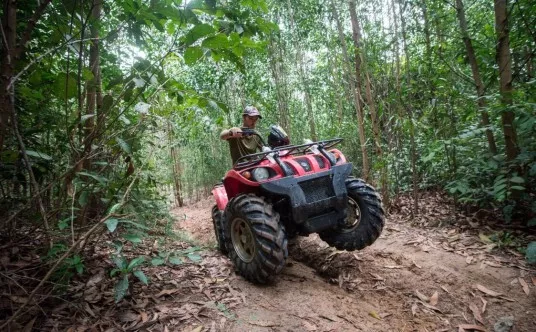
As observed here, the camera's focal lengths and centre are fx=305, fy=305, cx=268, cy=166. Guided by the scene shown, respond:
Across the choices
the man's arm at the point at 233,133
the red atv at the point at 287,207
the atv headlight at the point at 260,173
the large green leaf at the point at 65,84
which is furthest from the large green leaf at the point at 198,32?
the man's arm at the point at 233,133

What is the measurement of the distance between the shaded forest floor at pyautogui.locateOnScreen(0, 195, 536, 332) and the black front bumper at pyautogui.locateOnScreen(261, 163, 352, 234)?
73cm

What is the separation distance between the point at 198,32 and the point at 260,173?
164cm

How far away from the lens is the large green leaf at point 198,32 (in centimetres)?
184

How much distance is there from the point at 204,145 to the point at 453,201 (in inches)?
490

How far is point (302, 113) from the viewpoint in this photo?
1354cm

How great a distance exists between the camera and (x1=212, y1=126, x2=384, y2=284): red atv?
2910mm

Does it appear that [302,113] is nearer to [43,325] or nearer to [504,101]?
[504,101]

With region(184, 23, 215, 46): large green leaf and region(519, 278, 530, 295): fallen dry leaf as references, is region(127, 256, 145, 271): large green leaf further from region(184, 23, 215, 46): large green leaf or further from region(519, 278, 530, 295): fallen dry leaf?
region(519, 278, 530, 295): fallen dry leaf

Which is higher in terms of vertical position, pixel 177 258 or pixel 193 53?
pixel 193 53

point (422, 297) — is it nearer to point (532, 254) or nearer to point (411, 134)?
point (532, 254)

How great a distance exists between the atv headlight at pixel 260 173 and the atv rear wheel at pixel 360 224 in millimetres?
1042

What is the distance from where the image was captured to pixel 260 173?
320 centimetres

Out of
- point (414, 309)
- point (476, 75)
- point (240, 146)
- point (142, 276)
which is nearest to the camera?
point (142, 276)

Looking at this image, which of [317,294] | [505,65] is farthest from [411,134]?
[317,294]
